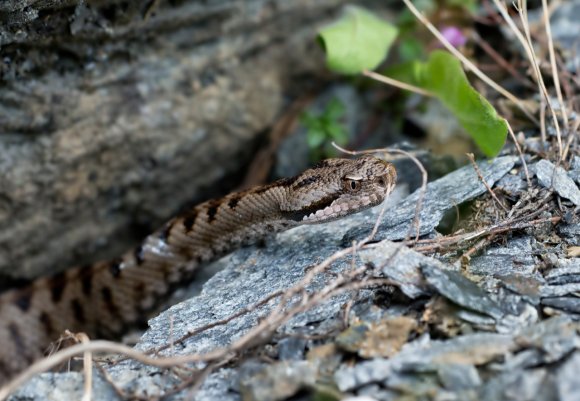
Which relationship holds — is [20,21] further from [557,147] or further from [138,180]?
[557,147]

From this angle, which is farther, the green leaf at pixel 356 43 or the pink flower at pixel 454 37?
the pink flower at pixel 454 37

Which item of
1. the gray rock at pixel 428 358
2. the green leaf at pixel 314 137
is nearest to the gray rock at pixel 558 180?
the gray rock at pixel 428 358

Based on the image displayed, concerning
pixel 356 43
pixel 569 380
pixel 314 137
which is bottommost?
pixel 569 380

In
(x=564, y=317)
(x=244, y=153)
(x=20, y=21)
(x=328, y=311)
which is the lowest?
(x=564, y=317)

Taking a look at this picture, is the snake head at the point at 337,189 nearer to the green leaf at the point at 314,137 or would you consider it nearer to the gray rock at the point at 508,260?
the gray rock at the point at 508,260

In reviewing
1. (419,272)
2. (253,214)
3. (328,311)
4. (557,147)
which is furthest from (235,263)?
(557,147)

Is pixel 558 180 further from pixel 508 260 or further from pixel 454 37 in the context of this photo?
pixel 454 37

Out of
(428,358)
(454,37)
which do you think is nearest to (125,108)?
(454,37)
